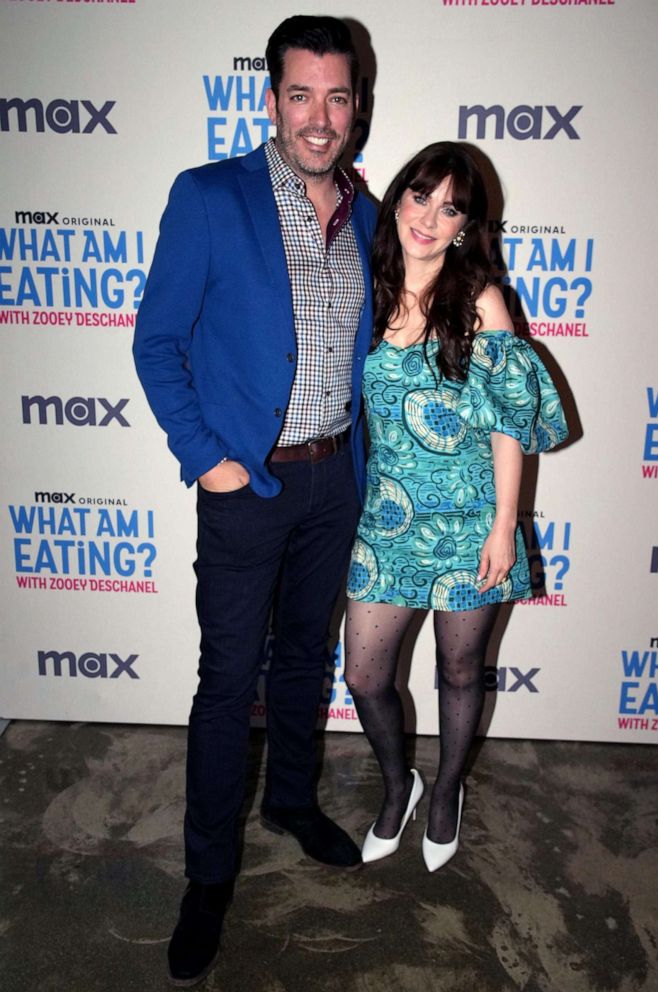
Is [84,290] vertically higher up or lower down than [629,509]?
higher up

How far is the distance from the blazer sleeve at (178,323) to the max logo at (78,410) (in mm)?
860

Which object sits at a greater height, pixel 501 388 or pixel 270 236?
pixel 270 236

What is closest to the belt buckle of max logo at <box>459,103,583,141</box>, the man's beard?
the man's beard

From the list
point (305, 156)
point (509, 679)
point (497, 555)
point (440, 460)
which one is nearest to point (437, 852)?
point (509, 679)

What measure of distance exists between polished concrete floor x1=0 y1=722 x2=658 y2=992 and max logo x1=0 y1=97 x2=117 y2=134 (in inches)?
84.5

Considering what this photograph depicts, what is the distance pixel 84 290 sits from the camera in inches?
109

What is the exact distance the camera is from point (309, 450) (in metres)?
2.20

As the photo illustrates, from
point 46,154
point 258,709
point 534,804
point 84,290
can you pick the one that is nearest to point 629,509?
point 534,804

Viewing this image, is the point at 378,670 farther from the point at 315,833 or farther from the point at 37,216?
the point at 37,216

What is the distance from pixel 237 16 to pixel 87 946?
2.70 metres

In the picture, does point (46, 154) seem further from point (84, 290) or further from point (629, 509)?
point (629, 509)

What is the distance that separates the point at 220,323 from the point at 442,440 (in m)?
0.63

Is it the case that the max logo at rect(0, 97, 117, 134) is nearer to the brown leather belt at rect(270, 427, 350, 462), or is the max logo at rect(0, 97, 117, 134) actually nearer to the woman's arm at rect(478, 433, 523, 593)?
the brown leather belt at rect(270, 427, 350, 462)

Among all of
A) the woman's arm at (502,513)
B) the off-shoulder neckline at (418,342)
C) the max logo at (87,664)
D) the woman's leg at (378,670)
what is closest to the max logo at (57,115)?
the off-shoulder neckline at (418,342)
